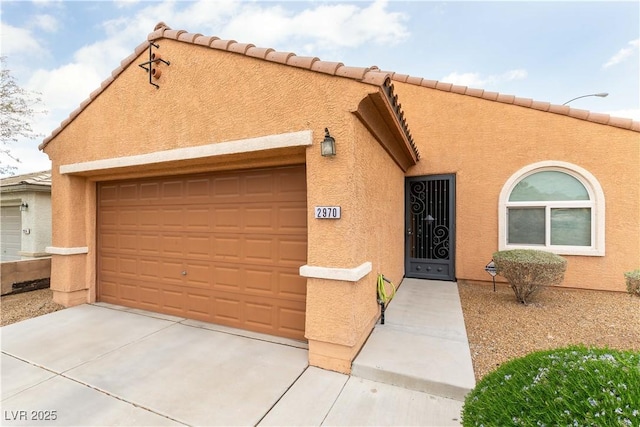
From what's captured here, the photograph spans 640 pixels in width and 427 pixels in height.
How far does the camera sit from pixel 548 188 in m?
7.48

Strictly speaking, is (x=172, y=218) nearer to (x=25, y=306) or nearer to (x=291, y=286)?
(x=291, y=286)

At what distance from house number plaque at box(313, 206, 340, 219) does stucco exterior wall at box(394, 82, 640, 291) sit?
18.9 feet

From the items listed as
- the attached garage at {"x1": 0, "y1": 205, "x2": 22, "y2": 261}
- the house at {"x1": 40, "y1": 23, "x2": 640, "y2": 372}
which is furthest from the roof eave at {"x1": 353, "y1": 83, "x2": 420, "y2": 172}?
the attached garage at {"x1": 0, "y1": 205, "x2": 22, "y2": 261}

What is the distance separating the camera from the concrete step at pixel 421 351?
3.38m

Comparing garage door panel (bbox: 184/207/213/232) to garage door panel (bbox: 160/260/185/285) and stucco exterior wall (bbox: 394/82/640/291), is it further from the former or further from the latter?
stucco exterior wall (bbox: 394/82/640/291)

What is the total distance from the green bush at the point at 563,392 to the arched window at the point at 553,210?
6.91 meters

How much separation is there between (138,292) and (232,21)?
706 centimetres

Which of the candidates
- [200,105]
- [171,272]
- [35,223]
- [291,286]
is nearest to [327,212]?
[291,286]

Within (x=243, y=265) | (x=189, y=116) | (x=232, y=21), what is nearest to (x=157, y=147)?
(x=189, y=116)

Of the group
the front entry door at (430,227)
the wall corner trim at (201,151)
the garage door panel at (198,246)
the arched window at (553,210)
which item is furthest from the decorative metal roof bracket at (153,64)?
the arched window at (553,210)

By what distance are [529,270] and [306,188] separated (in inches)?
201

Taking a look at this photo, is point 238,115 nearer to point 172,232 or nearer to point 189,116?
point 189,116

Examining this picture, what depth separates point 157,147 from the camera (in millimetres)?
5281

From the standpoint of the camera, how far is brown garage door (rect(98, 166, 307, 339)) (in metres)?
4.75
